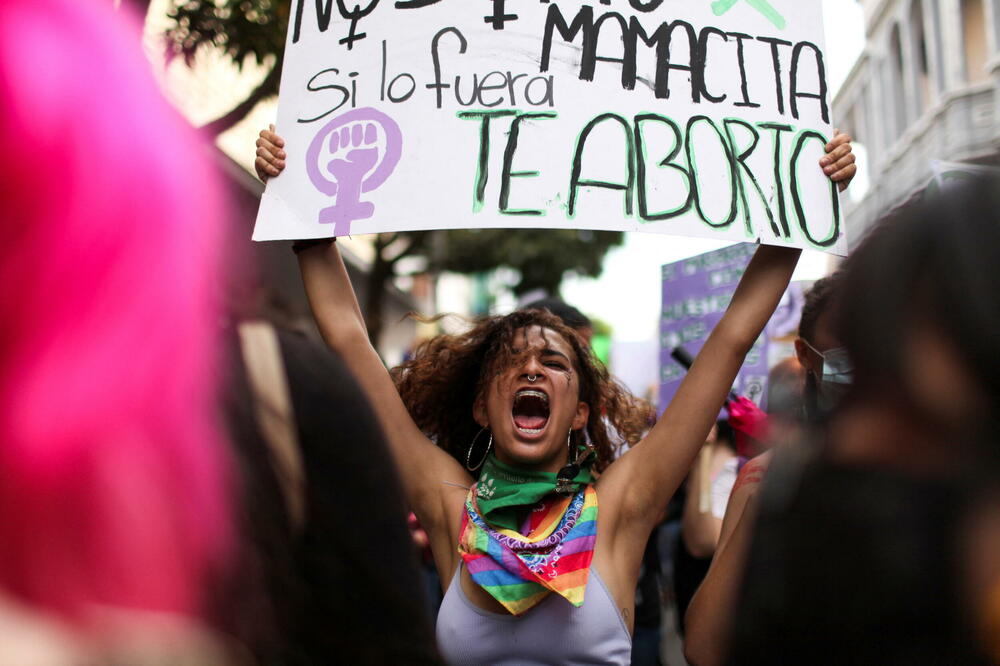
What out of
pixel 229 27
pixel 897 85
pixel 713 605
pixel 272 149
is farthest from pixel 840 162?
pixel 897 85

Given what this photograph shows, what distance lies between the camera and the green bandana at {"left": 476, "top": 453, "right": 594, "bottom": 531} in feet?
6.73

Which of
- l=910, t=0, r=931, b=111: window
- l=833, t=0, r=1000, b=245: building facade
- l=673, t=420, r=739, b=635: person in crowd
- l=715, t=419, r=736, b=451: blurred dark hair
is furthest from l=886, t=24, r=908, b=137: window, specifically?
l=673, t=420, r=739, b=635: person in crowd

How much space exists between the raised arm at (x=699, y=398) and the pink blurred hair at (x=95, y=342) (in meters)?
1.39

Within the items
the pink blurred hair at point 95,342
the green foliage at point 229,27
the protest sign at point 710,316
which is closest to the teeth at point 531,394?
the protest sign at point 710,316

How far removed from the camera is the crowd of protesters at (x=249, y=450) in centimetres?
68

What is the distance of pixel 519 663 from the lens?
1900 mm

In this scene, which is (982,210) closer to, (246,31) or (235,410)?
(235,410)

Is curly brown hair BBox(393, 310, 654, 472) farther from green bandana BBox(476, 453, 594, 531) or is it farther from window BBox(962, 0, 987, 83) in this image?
window BBox(962, 0, 987, 83)

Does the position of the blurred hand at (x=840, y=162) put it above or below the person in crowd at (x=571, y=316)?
above

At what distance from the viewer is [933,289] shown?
104 cm

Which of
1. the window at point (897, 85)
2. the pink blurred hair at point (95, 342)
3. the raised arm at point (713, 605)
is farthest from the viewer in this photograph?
the window at point (897, 85)

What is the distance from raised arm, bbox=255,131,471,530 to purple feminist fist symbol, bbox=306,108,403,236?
A: 0.12m

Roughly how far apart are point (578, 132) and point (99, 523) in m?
1.57

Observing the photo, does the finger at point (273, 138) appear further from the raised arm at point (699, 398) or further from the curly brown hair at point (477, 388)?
the raised arm at point (699, 398)
